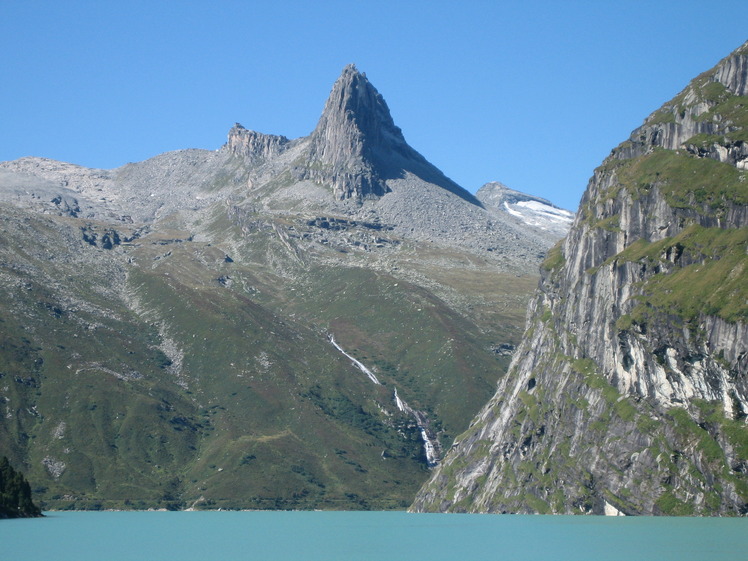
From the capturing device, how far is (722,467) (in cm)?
17725

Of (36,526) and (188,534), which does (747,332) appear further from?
(36,526)

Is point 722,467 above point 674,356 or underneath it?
underneath

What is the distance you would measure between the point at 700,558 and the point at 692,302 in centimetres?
9851

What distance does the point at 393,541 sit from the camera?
13938 cm

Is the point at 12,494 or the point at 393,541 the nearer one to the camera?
the point at 393,541

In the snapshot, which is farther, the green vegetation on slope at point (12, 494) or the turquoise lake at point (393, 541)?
the green vegetation on slope at point (12, 494)

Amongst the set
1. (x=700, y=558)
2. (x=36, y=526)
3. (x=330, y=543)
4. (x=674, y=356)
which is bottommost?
(x=36, y=526)

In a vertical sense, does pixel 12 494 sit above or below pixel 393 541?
below

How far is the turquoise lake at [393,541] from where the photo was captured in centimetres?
11338

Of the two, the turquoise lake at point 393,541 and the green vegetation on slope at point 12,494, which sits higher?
the turquoise lake at point 393,541

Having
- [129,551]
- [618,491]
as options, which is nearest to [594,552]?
[129,551]

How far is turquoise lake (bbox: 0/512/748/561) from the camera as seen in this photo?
11338cm

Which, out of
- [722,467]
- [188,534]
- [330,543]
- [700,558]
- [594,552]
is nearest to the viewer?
[700,558]

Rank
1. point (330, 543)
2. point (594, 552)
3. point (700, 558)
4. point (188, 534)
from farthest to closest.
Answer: point (188, 534), point (330, 543), point (594, 552), point (700, 558)
